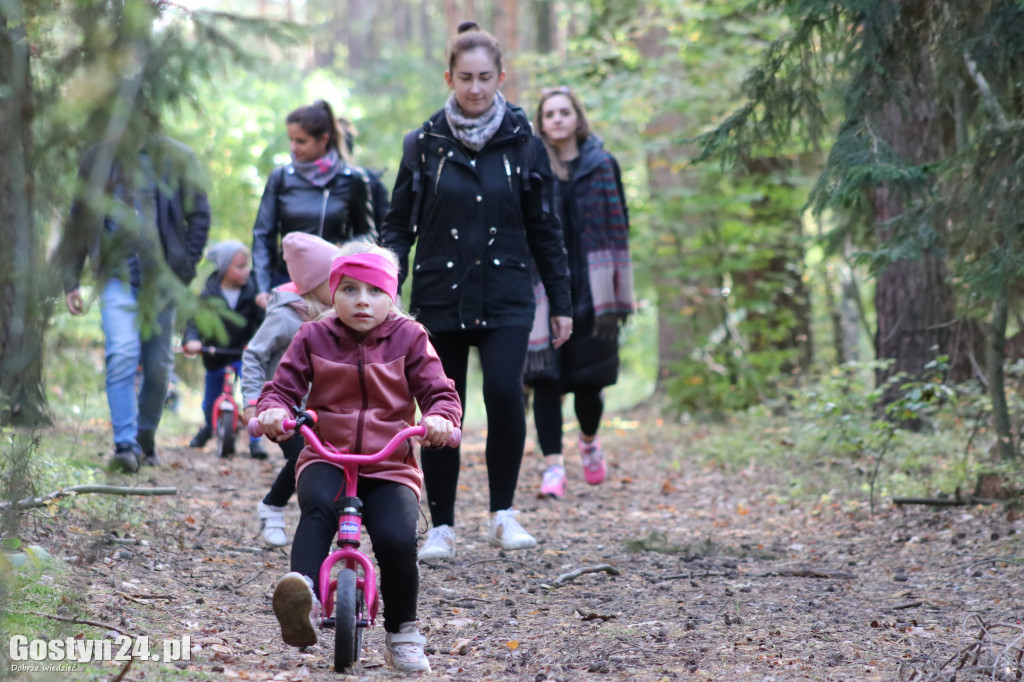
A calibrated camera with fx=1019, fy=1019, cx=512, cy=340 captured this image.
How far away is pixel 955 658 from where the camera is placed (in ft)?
12.0

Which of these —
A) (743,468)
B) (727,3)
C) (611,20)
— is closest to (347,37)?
(611,20)

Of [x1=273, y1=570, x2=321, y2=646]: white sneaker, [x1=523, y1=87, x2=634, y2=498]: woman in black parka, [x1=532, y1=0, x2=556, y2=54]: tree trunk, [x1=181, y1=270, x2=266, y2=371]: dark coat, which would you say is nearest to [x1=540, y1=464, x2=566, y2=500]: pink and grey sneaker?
[x1=523, y1=87, x2=634, y2=498]: woman in black parka

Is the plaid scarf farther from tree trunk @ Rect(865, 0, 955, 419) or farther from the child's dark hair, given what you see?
the child's dark hair

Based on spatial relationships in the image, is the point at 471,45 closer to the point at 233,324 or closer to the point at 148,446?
the point at 148,446

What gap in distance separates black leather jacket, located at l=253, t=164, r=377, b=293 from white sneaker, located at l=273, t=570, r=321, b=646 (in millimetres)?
3595

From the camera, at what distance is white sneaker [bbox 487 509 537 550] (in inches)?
218

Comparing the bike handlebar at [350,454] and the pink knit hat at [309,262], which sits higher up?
the pink knit hat at [309,262]

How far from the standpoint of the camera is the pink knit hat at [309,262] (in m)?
5.18

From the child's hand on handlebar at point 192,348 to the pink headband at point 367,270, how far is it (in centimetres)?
505

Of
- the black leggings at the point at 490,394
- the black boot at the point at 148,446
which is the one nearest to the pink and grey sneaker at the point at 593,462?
the black leggings at the point at 490,394

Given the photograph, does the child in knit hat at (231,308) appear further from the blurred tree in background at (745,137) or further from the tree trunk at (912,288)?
the tree trunk at (912,288)

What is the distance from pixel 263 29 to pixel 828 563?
14.0ft

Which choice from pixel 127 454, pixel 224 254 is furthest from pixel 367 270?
pixel 224 254

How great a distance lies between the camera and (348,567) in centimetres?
347
